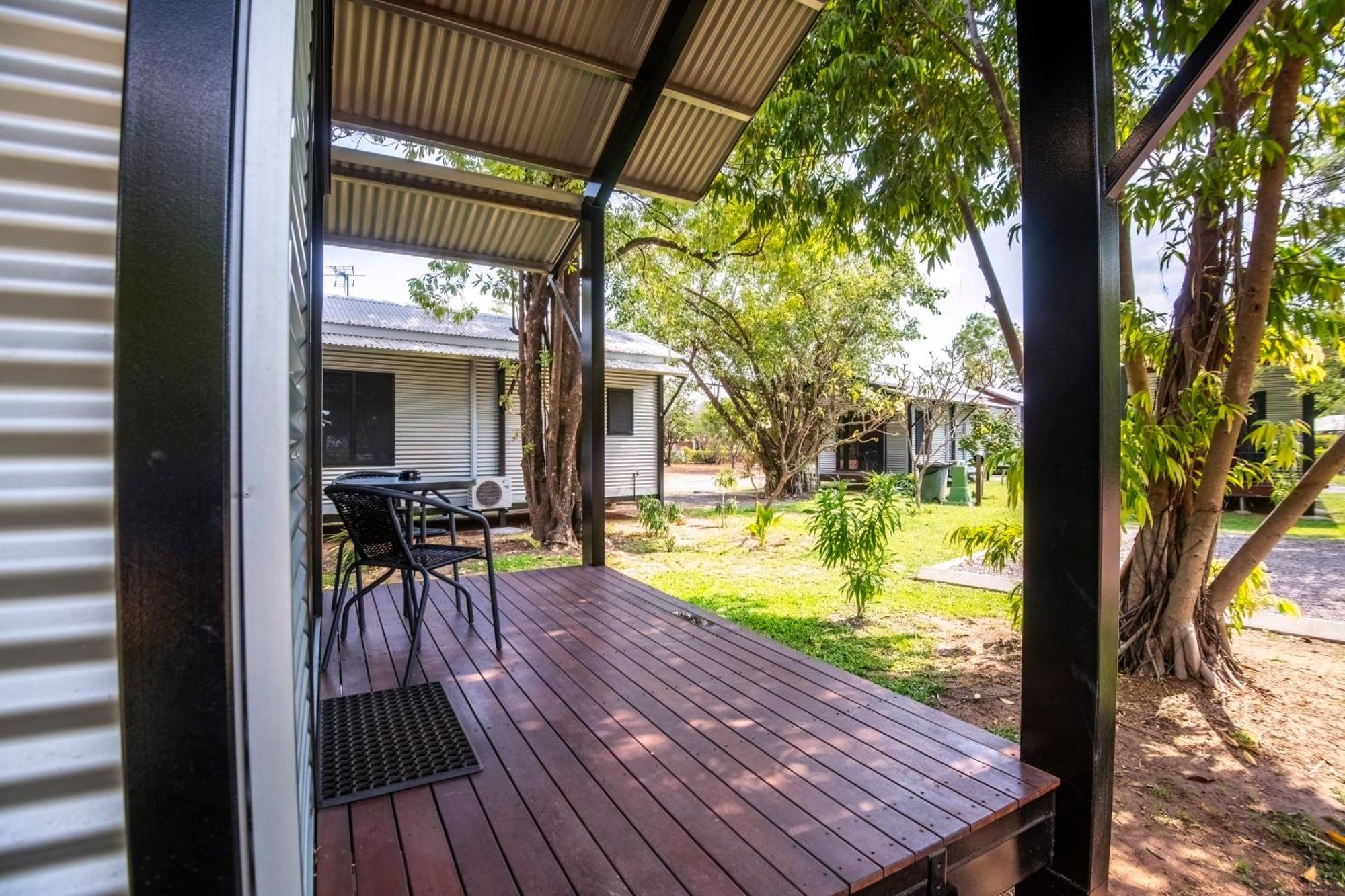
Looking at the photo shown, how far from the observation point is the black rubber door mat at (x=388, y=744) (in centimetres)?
179

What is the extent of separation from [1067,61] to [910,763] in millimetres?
2028

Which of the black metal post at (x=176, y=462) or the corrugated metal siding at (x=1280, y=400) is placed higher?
the corrugated metal siding at (x=1280, y=400)

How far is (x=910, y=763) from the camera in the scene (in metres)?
1.90

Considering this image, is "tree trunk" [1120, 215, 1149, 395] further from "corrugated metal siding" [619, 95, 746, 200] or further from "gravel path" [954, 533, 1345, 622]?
"corrugated metal siding" [619, 95, 746, 200]

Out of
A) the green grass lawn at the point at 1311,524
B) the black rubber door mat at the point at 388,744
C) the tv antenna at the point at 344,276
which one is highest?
the tv antenna at the point at 344,276

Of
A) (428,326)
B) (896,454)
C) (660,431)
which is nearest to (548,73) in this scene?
(428,326)

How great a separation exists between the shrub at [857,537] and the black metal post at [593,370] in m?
1.90

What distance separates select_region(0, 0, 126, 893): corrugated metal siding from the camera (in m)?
0.68

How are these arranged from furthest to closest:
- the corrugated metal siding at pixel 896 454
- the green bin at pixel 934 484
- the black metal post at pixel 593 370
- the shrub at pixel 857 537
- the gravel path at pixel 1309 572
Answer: the corrugated metal siding at pixel 896 454, the green bin at pixel 934 484, the gravel path at pixel 1309 572, the shrub at pixel 857 537, the black metal post at pixel 593 370

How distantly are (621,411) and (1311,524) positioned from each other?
1087 cm

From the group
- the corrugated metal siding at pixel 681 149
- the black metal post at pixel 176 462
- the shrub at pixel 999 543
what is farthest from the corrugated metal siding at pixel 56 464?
the shrub at pixel 999 543

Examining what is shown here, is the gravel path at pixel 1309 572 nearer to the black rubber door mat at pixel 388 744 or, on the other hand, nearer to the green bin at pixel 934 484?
the green bin at pixel 934 484

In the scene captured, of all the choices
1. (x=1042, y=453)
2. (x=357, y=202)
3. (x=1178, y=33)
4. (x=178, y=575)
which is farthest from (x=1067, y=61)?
(x=357, y=202)

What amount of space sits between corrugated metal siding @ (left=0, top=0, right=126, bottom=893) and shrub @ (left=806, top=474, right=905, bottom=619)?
15.6ft
